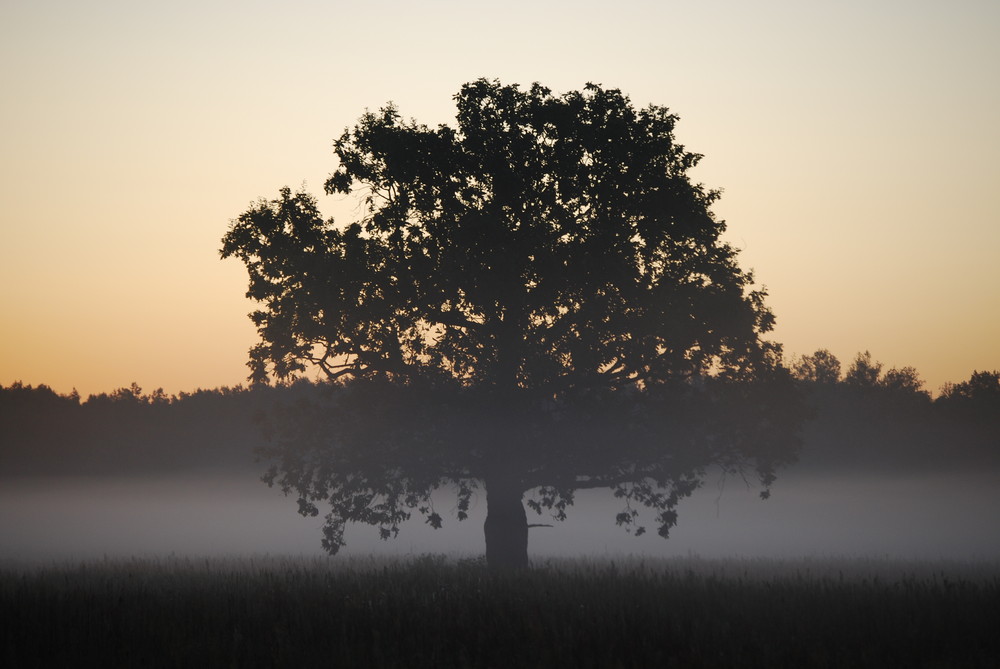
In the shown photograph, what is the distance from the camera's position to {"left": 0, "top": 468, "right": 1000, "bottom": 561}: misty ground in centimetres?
5384

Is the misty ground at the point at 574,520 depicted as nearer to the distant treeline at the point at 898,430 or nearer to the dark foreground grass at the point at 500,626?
the distant treeline at the point at 898,430

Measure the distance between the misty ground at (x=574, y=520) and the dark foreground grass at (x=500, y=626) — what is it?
1340 inches

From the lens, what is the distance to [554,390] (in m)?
24.2

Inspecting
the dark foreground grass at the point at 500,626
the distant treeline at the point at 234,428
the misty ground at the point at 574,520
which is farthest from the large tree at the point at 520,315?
the distant treeline at the point at 234,428

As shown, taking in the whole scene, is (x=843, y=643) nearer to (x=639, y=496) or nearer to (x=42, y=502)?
(x=639, y=496)

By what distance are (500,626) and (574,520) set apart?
58.8m

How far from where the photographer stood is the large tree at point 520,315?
23.9 m

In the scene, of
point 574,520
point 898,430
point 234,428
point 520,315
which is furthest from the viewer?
point 234,428

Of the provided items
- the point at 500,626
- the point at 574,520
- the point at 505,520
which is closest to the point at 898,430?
the point at 574,520

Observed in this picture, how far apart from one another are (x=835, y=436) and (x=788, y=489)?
805 centimetres

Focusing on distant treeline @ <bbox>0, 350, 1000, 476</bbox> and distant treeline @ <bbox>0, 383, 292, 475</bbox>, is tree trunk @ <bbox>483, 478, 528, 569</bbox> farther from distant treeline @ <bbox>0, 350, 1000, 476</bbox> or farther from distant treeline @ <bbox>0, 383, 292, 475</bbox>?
distant treeline @ <bbox>0, 383, 292, 475</bbox>

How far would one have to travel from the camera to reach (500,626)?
11531 mm

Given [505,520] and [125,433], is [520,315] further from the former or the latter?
[125,433]

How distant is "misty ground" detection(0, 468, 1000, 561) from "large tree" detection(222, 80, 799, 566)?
2453 centimetres
